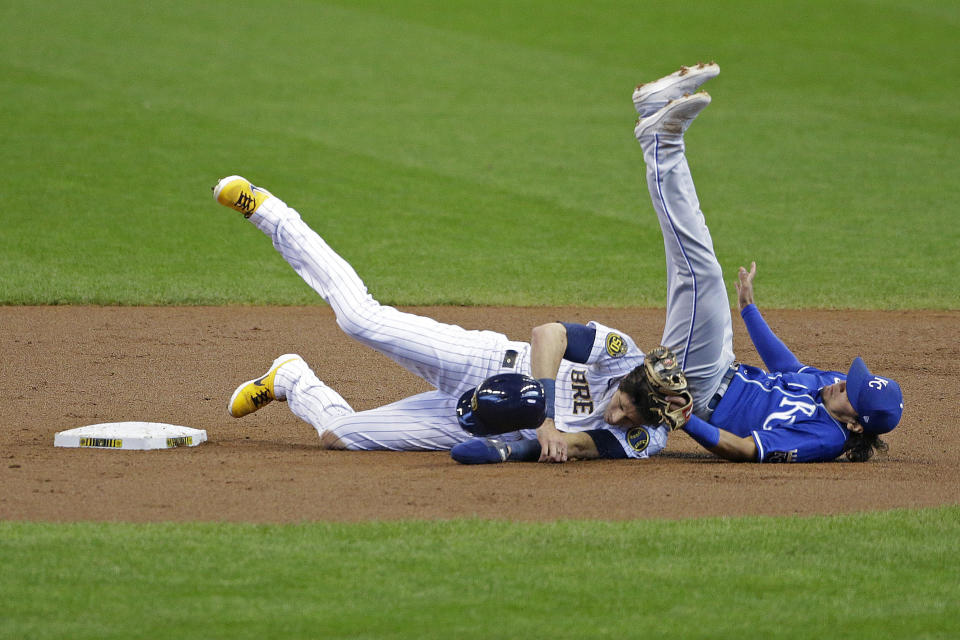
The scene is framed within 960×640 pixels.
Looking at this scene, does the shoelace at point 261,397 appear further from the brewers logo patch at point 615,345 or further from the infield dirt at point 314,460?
the brewers logo patch at point 615,345

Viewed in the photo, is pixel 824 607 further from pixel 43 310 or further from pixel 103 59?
pixel 103 59

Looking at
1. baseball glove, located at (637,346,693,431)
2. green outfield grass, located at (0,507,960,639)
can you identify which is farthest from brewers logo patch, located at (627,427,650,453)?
green outfield grass, located at (0,507,960,639)

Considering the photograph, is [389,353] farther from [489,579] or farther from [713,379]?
[489,579]

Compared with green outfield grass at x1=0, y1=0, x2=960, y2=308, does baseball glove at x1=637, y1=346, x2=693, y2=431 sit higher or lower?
lower

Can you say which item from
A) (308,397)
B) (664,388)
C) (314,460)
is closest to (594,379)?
(664,388)

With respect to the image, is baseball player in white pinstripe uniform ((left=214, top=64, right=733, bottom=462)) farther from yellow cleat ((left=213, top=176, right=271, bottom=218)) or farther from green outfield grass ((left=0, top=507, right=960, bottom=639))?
green outfield grass ((left=0, top=507, right=960, bottom=639))

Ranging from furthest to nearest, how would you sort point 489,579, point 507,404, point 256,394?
1. point 256,394
2. point 507,404
3. point 489,579

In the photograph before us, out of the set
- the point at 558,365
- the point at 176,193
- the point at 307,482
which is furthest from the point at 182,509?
the point at 176,193
